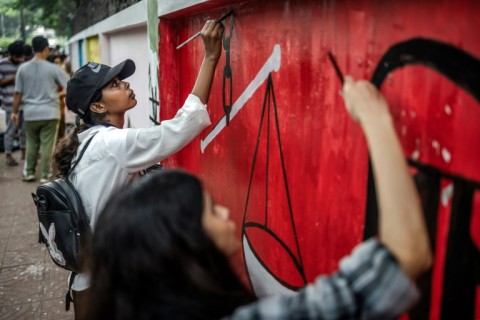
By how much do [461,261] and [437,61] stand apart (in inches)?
19.2

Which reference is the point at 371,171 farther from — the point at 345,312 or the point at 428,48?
the point at 345,312

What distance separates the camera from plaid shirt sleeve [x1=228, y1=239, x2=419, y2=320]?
3.11 ft

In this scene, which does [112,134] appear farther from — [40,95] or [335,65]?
[40,95]

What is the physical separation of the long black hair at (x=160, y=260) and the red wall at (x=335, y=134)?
0.55 m

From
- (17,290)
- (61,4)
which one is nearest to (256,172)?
(17,290)

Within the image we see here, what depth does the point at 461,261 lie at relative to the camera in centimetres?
117

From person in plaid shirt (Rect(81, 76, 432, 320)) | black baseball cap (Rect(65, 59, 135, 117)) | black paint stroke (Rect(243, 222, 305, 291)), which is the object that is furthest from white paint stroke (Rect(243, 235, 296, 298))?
black baseball cap (Rect(65, 59, 135, 117))

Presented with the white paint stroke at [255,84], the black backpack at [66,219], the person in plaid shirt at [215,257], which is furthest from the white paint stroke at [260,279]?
the person in plaid shirt at [215,257]

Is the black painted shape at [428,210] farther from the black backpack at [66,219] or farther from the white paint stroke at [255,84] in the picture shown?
the black backpack at [66,219]

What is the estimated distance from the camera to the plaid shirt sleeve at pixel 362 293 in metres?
0.95

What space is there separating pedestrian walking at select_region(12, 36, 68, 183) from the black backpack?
435 cm

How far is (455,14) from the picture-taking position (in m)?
1.12

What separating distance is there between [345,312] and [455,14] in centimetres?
72

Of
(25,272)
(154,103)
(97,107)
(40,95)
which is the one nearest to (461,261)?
(97,107)
